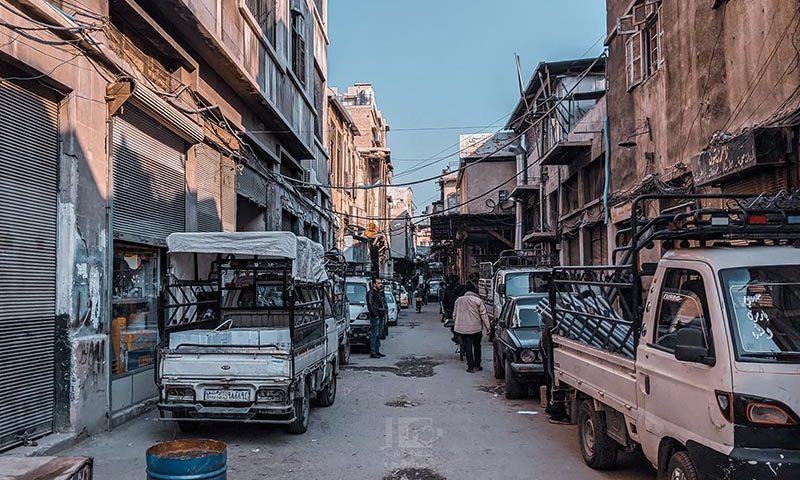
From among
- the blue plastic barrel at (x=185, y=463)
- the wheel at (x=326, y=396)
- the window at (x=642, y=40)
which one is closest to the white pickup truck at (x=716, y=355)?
the blue plastic barrel at (x=185, y=463)

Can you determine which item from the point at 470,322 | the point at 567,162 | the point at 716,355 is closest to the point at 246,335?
the point at 470,322

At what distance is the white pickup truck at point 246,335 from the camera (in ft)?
27.2

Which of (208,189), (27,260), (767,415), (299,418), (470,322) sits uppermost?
(208,189)

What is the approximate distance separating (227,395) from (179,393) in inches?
23.6

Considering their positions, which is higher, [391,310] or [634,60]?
[634,60]

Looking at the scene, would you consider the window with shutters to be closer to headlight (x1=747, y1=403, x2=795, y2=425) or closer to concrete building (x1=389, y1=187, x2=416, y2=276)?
headlight (x1=747, y1=403, x2=795, y2=425)

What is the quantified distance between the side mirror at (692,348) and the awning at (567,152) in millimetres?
15664

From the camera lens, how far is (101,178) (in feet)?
30.0

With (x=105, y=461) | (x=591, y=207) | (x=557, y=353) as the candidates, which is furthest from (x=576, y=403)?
(x=591, y=207)

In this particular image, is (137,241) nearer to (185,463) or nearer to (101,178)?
(101,178)

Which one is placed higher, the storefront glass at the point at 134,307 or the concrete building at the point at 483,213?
the concrete building at the point at 483,213

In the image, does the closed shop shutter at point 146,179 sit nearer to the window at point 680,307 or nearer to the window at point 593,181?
the window at point 680,307

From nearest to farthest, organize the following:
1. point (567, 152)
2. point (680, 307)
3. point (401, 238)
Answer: point (680, 307) → point (567, 152) → point (401, 238)

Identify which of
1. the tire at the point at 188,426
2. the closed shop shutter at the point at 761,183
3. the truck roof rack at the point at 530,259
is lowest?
the tire at the point at 188,426
